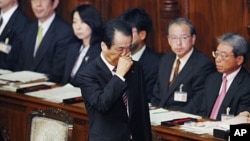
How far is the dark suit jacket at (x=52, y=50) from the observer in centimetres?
824

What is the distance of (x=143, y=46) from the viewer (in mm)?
7566

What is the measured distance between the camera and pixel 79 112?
667 cm

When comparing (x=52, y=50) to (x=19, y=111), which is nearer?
(x=19, y=111)

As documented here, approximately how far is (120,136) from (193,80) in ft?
6.62

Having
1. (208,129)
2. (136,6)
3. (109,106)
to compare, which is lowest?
(208,129)

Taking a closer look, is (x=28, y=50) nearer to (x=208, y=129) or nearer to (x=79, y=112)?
(x=79, y=112)

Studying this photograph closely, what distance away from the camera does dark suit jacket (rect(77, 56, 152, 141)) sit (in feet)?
16.4

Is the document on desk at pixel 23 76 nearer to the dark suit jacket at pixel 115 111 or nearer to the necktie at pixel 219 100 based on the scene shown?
the necktie at pixel 219 100

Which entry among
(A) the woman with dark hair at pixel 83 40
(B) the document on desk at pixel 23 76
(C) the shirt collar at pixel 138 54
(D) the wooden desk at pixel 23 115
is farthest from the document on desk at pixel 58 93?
(C) the shirt collar at pixel 138 54

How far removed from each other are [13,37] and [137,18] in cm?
203

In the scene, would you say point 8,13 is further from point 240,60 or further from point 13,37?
point 240,60

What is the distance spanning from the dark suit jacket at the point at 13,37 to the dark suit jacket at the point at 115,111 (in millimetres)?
3941

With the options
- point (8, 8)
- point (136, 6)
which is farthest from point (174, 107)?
point (8, 8)

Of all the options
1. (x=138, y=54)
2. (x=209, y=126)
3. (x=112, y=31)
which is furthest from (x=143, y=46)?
(x=112, y=31)
